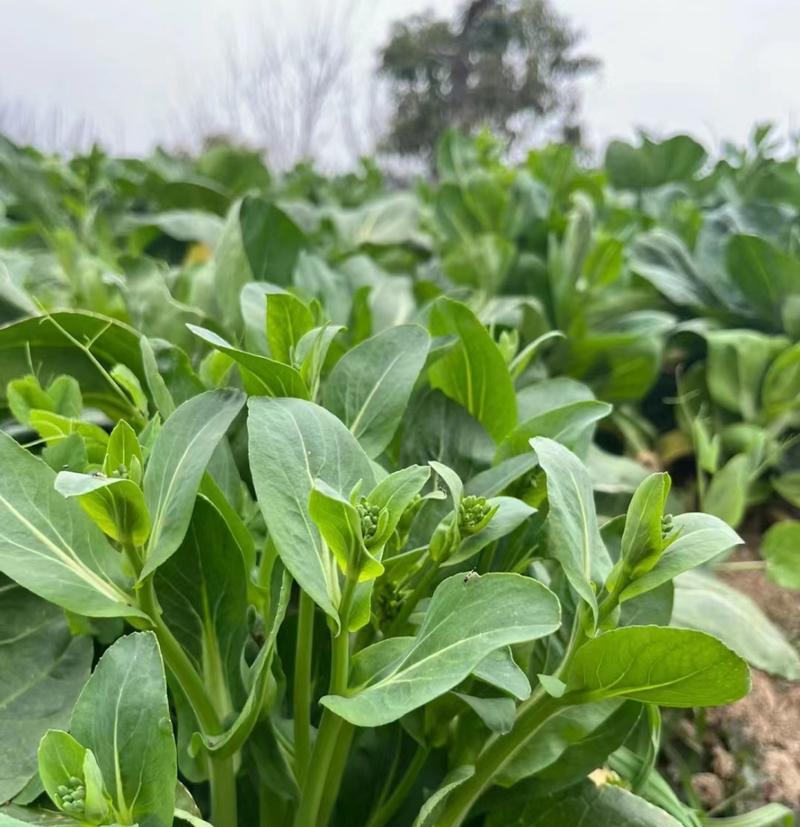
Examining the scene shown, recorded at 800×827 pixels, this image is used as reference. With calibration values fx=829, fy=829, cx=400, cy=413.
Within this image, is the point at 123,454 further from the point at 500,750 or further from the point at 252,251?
the point at 252,251

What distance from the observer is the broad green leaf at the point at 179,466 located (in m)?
0.52

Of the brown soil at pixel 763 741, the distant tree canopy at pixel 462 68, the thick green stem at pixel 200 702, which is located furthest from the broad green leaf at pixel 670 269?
the distant tree canopy at pixel 462 68

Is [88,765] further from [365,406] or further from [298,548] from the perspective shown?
[365,406]

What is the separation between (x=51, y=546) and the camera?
522 millimetres

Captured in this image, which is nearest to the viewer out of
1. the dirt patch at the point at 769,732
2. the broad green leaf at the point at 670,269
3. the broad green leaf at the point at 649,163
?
the dirt patch at the point at 769,732

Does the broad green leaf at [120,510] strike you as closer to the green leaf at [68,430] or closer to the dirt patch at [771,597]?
the green leaf at [68,430]

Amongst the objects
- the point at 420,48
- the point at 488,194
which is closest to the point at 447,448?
the point at 488,194

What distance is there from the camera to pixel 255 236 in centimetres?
103

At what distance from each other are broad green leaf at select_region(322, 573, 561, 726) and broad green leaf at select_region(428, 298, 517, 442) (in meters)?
0.27

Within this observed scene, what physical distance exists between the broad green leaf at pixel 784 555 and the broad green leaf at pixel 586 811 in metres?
0.50

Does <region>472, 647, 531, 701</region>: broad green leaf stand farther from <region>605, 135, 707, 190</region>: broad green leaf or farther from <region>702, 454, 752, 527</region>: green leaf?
<region>605, 135, 707, 190</region>: broad green leaf

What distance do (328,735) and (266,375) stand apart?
0.25 meters

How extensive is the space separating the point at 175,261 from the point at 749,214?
1205mm

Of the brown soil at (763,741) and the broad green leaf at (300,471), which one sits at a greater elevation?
the broad green leaf at (300,471)
